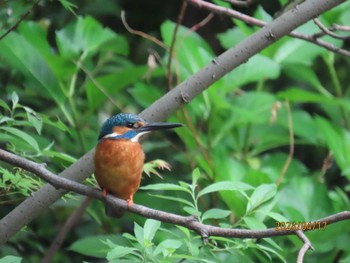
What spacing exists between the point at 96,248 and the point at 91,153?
0.57 metres

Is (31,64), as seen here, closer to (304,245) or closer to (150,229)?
(150,229)

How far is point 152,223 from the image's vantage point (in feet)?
7.52

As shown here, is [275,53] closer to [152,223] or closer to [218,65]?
[218,65]

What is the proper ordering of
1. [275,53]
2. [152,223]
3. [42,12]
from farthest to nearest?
[42,12], [275,53], [152,223]

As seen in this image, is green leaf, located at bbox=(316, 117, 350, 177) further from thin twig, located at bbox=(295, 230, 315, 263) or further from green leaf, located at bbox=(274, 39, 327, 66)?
thin twig, located at bbox=(295, 230, 315, 263)

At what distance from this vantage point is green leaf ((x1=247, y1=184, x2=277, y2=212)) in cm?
243

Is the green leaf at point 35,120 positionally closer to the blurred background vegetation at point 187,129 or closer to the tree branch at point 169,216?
the tree branch at point 169,216

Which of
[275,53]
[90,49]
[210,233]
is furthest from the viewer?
[275,53]

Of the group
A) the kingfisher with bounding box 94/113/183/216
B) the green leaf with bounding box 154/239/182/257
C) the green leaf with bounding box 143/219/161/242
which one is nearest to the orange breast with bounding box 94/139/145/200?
the kingfisher with bounding box 94/113/183/216

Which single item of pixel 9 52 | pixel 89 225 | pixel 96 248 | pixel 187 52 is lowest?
pixel 89 225

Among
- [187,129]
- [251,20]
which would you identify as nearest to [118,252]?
[251,20]

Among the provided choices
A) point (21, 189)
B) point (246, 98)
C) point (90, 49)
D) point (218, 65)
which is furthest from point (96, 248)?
point (246, 98)

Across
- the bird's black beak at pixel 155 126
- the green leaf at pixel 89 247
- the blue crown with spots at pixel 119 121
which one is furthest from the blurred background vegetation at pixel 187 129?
the bird's black beak at pixel 155 126

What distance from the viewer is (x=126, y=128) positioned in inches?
104
